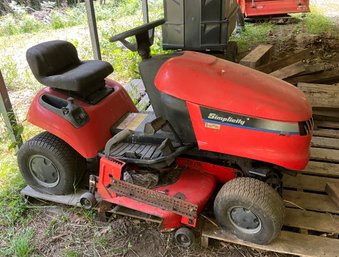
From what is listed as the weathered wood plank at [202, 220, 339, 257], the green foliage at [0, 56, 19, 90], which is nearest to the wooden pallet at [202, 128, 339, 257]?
the weathered wood plank at [202, 220, 339, 257]

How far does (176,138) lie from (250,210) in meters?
0.56

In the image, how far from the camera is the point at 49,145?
209cm

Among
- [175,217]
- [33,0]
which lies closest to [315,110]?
[175,217]

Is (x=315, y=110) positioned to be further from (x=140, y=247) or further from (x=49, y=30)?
(x=49, y=30)

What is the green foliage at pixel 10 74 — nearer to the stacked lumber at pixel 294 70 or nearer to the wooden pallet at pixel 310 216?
the stacked lumber at pixel 294 70

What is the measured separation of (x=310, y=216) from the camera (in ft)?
6.34

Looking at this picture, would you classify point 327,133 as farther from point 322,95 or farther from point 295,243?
point 295,243

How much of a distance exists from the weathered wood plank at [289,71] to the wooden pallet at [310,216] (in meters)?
0.98

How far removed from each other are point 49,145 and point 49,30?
4.83 meters

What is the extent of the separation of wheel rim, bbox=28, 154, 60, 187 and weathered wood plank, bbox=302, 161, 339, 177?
1685 millimetres

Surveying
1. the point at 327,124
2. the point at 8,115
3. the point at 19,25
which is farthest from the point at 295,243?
the point at 19,25

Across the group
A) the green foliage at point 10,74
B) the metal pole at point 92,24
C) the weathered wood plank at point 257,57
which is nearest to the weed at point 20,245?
the metal pole at point 92,24

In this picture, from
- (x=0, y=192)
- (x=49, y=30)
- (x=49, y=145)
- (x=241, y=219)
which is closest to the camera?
(x=241, y=219)

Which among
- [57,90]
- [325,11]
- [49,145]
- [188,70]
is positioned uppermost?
[188,70]
